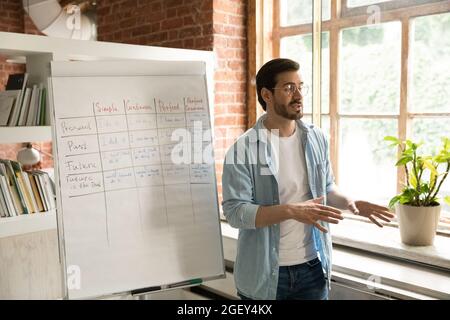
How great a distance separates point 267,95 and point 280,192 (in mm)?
398

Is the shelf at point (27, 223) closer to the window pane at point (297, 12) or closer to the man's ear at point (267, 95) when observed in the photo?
the man's ear at point (267, 95)

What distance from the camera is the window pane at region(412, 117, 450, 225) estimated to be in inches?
88.8

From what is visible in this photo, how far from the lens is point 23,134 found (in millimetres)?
2236

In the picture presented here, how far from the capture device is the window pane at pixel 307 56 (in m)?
2.68

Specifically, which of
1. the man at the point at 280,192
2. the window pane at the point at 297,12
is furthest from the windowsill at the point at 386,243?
the window pane at the point at 297,12

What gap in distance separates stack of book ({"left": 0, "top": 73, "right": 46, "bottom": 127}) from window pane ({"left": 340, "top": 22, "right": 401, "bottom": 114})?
1604 millimetres

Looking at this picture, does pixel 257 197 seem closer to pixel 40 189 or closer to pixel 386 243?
pixel 386 243

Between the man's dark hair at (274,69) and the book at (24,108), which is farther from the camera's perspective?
the book at (24,108)

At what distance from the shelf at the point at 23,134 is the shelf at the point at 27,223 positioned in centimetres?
36

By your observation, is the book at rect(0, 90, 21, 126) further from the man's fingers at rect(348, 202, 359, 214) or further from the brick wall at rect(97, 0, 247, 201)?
the man's fingers at rect(348, 202, 359, 214)

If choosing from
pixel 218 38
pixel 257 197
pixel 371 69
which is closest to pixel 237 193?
pixel 257 197

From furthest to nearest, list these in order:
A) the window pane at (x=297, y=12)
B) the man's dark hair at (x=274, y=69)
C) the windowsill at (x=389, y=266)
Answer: the window pane at (x=297, y=12) → the windowsill at (x=389, y=266) → the man's dark hair at (x=274, y=69)

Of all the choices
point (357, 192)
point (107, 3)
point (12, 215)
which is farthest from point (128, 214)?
Result: point (107, 3)

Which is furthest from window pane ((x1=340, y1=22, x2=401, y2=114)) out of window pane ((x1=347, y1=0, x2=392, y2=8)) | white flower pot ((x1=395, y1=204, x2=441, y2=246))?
white flower pot ((x1=395, y1=204, x2=441, y2=246))
